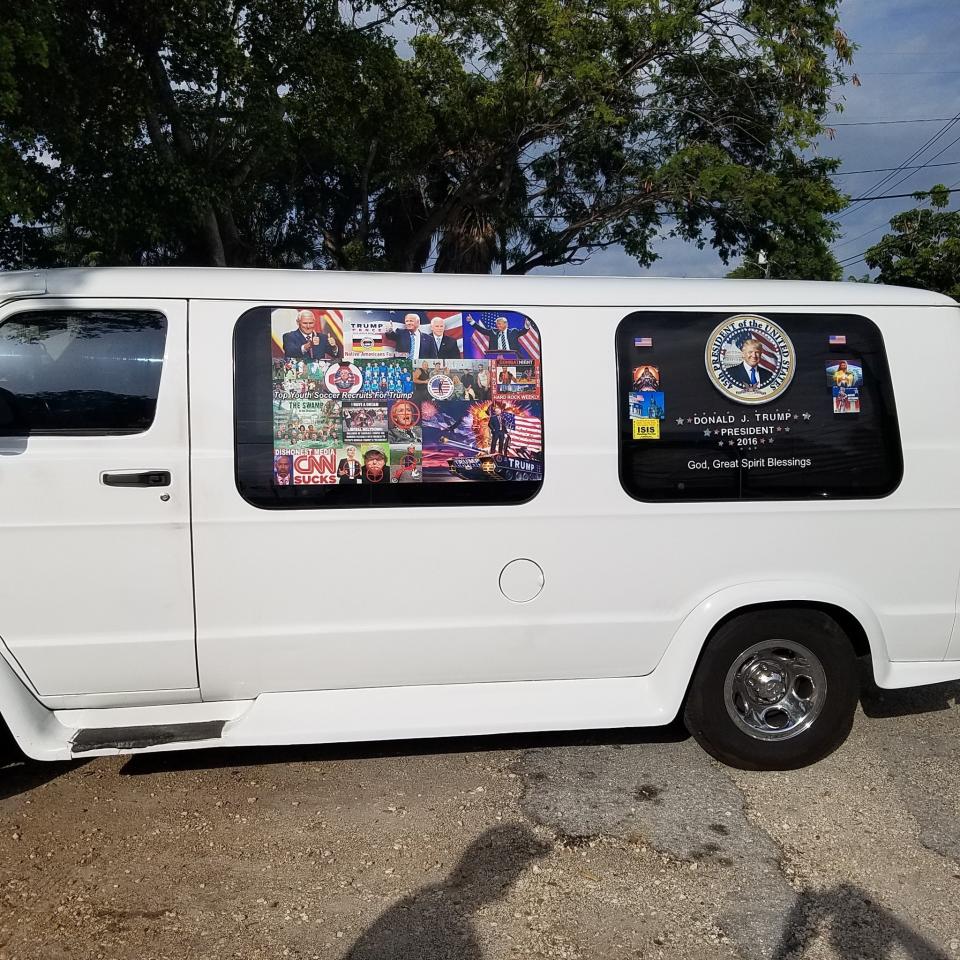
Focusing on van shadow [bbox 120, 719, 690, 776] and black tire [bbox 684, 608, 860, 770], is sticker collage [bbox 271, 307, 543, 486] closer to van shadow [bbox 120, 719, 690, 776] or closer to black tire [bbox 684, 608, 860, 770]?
black tire [bbox 684, 608, 860, 770]

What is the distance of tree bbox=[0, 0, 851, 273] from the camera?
29.2 feet

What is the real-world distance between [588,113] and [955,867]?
40.1ft

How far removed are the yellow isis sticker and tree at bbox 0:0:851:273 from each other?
5.84m

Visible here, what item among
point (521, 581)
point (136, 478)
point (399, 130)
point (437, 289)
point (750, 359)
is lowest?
point (521, 581)

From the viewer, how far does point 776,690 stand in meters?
3.71

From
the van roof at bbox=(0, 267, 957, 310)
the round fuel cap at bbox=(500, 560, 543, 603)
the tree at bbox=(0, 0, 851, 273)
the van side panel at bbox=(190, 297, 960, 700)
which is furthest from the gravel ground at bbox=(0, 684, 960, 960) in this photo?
the tree at bbox=(0, 0, 851, 273)

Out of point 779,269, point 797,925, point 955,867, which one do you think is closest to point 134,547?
point 797,925

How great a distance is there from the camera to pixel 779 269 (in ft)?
56.5

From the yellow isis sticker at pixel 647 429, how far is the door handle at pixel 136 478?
1906 mm

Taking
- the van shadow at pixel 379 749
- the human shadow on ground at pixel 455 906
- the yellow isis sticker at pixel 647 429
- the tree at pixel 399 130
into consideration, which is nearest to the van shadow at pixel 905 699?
the van shadow at pixel 379 749

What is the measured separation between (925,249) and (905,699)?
60.5 feet

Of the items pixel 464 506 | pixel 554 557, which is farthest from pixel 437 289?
pixel 554 557

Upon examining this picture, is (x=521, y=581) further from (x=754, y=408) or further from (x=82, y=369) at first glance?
(x=82, y=369)

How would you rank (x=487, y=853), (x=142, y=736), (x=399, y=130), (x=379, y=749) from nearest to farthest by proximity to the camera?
(x=487, y=853) → (x=142, y=736) → (x=379, y=749) → (x=399, y=130)
